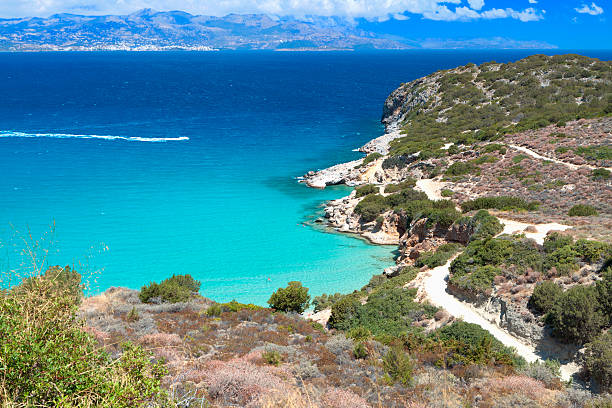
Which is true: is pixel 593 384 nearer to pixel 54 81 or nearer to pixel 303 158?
pixel 303 158

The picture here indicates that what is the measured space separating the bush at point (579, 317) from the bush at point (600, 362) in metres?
0.64

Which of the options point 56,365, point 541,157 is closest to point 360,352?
point 56,365

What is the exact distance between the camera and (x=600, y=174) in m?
34.2

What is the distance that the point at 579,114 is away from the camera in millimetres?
49125

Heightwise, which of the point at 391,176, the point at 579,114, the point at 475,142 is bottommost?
the point at 391,176

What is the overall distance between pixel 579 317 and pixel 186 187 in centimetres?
3992

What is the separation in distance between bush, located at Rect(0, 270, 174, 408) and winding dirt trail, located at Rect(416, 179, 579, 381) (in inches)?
526

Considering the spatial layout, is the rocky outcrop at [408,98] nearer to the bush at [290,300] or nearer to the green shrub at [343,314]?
the bush at [290,300]

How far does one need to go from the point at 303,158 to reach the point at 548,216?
3637 centimetres

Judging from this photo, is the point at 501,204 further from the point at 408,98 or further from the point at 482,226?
the point at 408,98

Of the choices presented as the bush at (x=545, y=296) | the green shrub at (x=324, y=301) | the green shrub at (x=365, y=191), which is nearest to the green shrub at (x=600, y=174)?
the green shrub at (x=365, y=191)

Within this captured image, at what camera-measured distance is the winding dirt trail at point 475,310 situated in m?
16.7

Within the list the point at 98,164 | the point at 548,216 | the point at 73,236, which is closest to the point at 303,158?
the point at 98,164

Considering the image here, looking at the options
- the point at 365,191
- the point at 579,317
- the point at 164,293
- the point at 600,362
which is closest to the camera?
the point at 600,362
